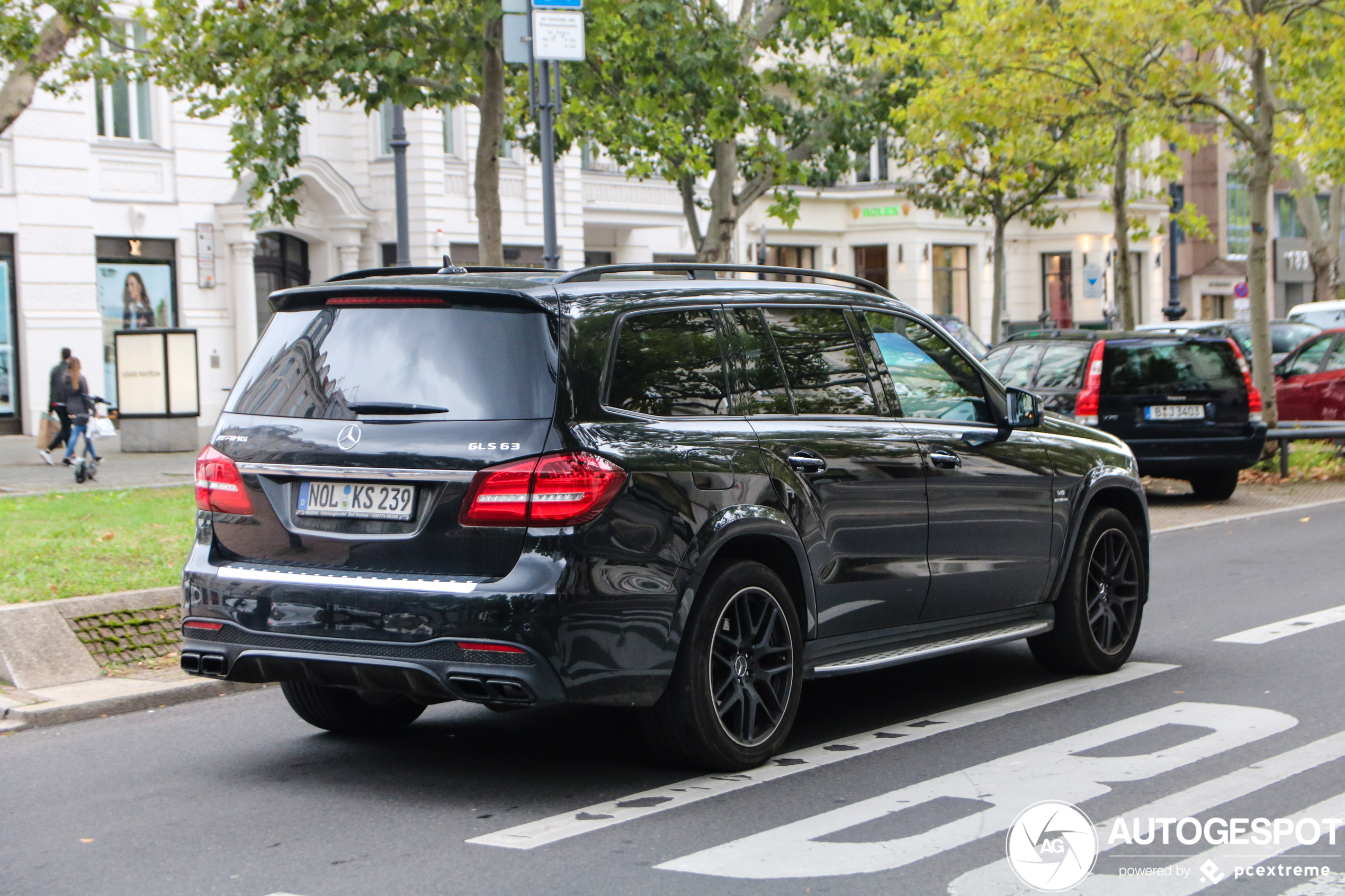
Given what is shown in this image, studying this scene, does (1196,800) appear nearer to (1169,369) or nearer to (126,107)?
(1169,369)

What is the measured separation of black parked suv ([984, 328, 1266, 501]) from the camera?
15.9m

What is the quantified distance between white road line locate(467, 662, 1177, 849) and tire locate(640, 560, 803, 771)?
11 centimetres

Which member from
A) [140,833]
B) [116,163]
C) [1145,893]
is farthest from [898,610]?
[116,163]

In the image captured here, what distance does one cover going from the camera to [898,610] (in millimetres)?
6656

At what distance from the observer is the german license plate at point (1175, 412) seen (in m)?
16.0

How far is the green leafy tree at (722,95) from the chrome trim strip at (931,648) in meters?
10.6

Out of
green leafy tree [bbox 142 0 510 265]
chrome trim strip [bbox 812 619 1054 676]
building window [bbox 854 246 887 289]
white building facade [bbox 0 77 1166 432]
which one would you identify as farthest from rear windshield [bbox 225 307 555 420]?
building window [bbox 854 246 887 289]

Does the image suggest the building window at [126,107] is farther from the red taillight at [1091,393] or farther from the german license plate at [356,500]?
the german license plate at [356,500]

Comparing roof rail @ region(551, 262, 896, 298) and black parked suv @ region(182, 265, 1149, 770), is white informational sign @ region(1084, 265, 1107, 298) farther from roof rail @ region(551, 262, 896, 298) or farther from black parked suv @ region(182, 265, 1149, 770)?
black parked suv @ region(182, 265, 1149, 770)

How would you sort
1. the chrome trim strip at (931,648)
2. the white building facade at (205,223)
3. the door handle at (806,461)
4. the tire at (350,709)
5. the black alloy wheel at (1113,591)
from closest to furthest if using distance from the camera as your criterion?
1. the door handle at (806,461)
2. the chrome trim strip at (931,648)
3. the tire at (350,709)
4. the black alloy wheel at (1113,591)
5. the white building facade at (205,223)

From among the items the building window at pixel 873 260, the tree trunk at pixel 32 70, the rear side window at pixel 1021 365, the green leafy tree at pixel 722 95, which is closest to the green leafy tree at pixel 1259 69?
the rear side window at pixel 1021 365

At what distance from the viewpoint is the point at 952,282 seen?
176 ft

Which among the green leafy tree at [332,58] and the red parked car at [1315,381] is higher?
the green leafy tree at [332,58]

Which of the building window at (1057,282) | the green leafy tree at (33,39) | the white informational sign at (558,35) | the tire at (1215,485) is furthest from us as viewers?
the building window at (1057,282)
